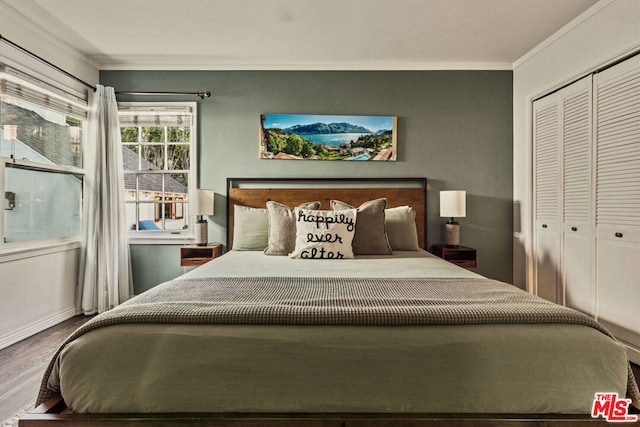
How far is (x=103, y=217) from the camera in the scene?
3.60 metres

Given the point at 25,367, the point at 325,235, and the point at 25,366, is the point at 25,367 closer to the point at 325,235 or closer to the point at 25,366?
the point at 25,366

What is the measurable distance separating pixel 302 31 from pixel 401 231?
6.19 feet

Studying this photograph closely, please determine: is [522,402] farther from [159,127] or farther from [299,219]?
[159,127]

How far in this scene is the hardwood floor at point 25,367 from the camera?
6.51 ft

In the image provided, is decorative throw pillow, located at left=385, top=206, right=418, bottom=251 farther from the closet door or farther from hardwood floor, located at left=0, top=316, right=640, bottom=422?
hardwood floor, located at left=0, top=316, right=640, bottom=422

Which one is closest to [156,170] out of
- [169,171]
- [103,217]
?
[169,171]

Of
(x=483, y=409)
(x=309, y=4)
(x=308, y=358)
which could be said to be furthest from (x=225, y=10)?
(x=483, y=409)

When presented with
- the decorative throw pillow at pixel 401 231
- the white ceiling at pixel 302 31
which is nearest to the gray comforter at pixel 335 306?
the decorative throw pillow at pixel 401 231

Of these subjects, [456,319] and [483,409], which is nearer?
[483,409]

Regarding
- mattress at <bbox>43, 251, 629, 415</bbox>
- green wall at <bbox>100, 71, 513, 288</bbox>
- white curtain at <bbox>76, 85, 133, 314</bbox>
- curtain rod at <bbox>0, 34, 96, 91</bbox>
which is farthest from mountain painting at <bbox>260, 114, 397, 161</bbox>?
mattress at <bbox>43, 251, 629, 415</bbox>

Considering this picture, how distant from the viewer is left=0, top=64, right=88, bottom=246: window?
2.79m

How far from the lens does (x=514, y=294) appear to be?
1652mm

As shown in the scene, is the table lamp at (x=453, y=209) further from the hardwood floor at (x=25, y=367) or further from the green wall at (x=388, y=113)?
the hardwood floor at (x=25, y=367)

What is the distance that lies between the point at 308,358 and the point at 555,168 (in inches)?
121
